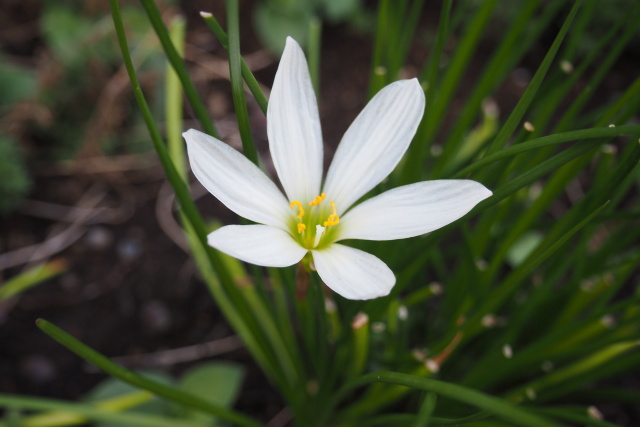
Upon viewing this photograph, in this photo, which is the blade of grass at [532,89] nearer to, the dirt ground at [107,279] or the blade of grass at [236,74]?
the blade of grass at [236,74]

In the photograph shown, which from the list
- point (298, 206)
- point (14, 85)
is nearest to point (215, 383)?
point (298, 206)

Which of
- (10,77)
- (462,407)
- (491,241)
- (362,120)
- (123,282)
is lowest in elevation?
(462,407)

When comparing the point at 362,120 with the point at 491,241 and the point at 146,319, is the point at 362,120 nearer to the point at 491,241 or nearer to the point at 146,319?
the point at 491,241

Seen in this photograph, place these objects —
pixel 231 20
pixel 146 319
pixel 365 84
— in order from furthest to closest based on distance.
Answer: pixel 365 84 → pixel 146 319 → pixel 231 20

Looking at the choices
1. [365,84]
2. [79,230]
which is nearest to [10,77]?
[79,230]

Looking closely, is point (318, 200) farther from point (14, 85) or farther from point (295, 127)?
point (14, 85)

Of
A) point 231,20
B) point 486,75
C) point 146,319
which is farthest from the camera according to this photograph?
point 146,319

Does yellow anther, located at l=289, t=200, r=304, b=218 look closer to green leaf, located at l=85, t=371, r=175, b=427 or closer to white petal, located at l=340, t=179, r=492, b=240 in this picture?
white petal, located at l=340, t=179, r=492, b=240

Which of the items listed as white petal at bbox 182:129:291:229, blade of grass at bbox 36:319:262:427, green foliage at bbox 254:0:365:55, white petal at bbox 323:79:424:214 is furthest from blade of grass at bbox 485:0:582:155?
green foliage at bbox 254:0:365:55

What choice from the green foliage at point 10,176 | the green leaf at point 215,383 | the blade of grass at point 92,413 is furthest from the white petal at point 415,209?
the green foliage at point 10,176

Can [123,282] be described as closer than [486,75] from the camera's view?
No
